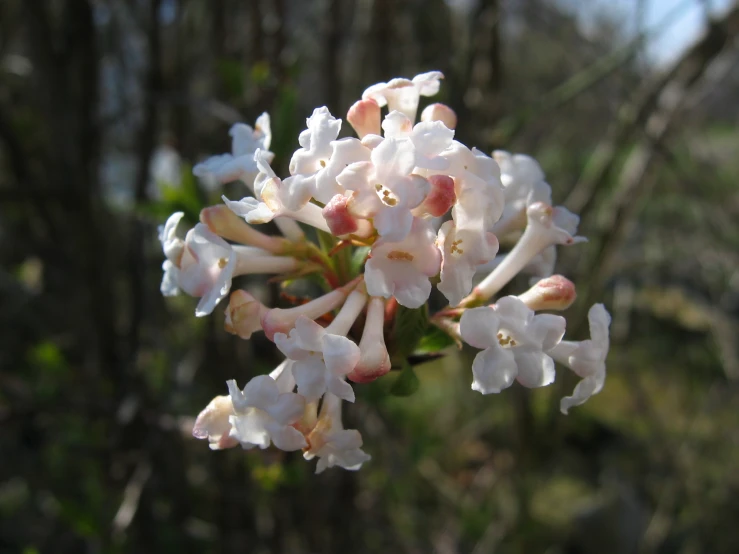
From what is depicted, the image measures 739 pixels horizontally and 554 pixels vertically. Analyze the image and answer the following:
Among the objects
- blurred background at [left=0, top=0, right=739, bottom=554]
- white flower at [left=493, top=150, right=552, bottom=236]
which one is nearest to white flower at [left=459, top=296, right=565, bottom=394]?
white flower at [left=493, top=150, right=552, bottom=236]

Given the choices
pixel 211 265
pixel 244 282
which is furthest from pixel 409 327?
pixel 244 282

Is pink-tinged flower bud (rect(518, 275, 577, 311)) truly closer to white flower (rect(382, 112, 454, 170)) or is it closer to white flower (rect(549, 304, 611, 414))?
white flower (rect(549, 304, 611, 414))

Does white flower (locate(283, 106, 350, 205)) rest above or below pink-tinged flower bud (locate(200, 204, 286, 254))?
above

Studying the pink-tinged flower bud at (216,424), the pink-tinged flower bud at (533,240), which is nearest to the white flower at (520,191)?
the pink-tinged flower bud at (533,240)

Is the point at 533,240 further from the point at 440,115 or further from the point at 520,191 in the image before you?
the point at 440,115

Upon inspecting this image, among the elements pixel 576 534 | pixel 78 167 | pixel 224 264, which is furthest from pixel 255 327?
pixel 576 534

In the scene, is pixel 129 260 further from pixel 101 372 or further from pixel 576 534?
pixel 576 534
